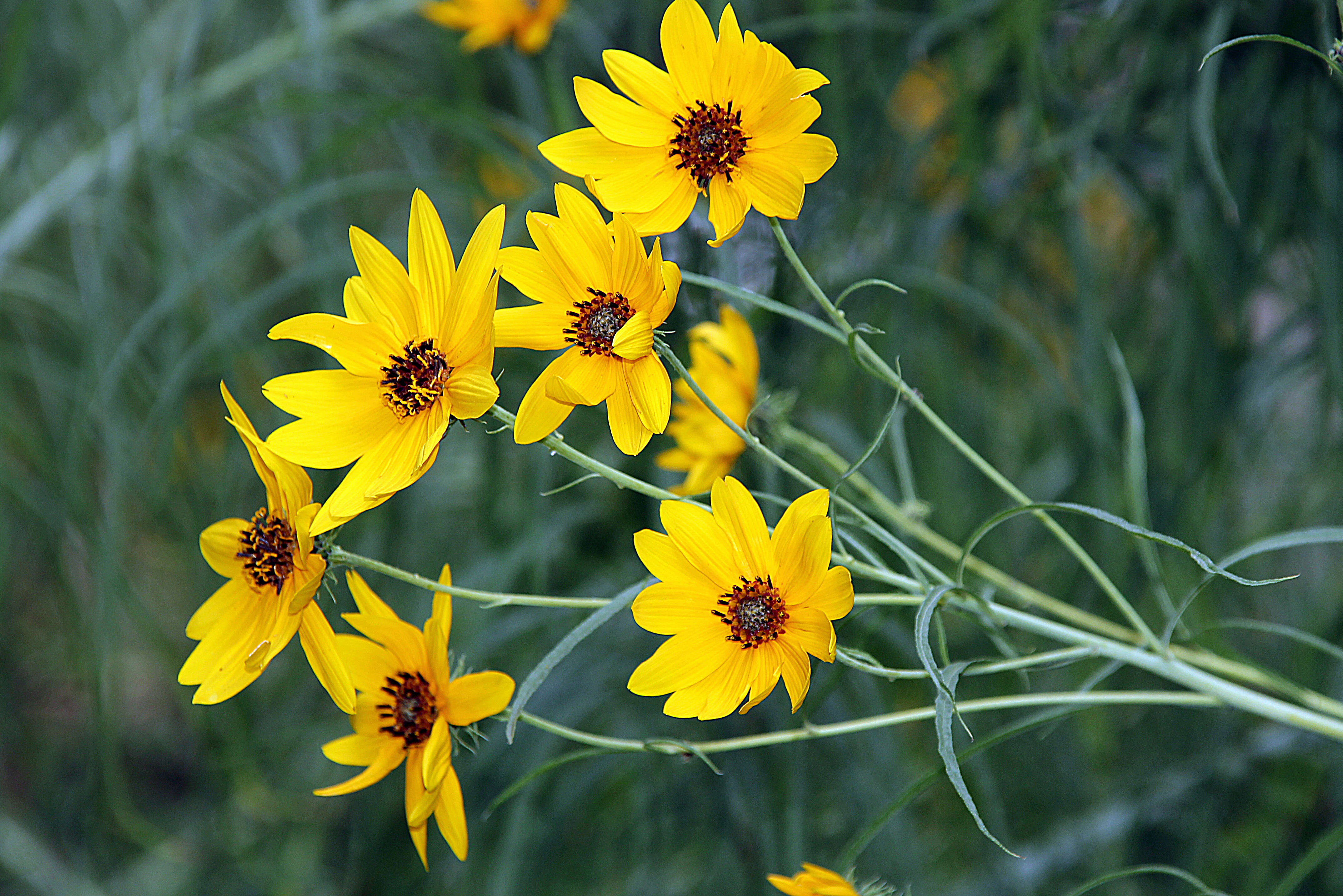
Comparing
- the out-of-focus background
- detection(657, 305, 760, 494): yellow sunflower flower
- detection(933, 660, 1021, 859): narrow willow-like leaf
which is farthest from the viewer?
the out-of-focus background

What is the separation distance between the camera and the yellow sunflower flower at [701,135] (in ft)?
0.89

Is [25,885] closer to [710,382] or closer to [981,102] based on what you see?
[710,382]

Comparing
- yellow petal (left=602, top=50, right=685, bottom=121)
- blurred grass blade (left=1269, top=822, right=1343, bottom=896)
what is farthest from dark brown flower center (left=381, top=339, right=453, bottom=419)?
blurred grass blade (left=1269, top=822, right=1343, bottom=896)

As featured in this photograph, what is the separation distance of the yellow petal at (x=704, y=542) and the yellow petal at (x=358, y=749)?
5.3 inches

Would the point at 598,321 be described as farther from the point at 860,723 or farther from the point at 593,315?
the point at 860,723

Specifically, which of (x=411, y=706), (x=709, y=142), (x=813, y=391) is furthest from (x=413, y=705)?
(x=813, y=391)

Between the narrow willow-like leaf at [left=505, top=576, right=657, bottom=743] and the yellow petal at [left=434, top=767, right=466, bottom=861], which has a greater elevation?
the narrow willow-like leaf at [left=505, top=576, right=657, bottom=743]

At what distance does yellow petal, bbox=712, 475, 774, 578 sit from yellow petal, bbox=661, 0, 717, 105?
12 cm

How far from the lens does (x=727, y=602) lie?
27 centimetres

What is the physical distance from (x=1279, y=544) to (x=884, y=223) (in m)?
0.37

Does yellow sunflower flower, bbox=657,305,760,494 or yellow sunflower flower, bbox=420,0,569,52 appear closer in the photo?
yellow sunflower flower, bbox=657,305,760,494

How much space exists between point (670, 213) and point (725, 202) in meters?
0.02

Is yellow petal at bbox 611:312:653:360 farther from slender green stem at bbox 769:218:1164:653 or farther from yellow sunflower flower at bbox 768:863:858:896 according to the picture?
yellow sunflower flower at bbox 768:863:858:896

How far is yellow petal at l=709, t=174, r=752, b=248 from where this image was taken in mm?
280
